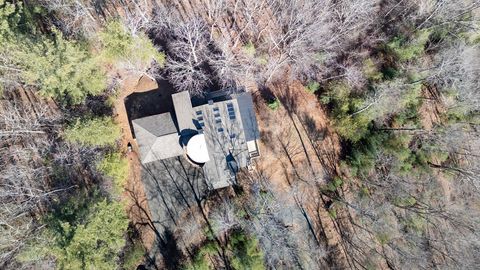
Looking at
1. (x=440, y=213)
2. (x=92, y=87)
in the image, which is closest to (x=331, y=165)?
(x=440, y=213)

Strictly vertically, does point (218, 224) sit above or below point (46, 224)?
below

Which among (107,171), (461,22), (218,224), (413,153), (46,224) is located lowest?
(218,224)

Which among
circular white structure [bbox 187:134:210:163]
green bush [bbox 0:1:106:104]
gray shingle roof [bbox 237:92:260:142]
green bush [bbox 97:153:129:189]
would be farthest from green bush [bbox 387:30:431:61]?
green bush [bbox 97:153:129:189]

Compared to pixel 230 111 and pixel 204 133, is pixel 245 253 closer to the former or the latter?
pixel 204 133

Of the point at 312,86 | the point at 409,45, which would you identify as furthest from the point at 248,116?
the point at 409,45

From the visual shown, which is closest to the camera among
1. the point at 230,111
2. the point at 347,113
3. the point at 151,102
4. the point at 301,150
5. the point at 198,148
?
the point at 198,148

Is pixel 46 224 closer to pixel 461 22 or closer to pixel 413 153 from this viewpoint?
pixel 413 153

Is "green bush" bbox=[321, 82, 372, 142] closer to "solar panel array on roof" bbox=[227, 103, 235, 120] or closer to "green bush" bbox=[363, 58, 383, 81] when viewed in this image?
"green bush" bbox=[363, 58, 383, 81]
